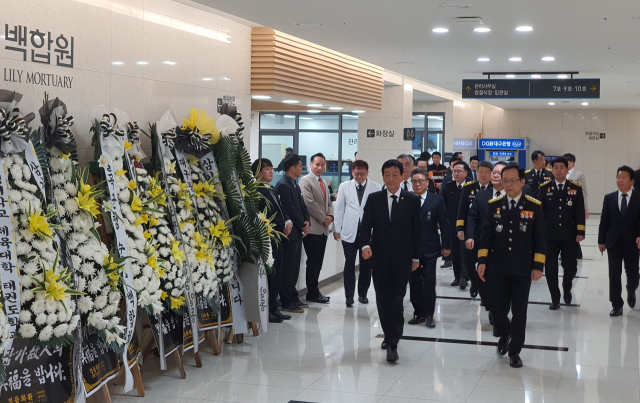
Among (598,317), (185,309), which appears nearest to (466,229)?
(598,317)

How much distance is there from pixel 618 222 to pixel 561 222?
612 mm

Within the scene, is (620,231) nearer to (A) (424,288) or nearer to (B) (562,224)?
A: (B) (562,224)

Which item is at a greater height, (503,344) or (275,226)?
(275,226)

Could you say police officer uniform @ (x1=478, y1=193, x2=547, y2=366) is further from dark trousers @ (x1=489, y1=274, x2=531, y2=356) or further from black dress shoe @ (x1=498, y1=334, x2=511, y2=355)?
black dress shoe @ (x1=498, y1=334, x2=511, y2=355)

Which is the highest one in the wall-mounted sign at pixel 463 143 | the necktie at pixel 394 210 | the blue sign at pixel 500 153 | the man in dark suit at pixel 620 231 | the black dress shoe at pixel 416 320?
the wall-mounted sign at pixel 463 143

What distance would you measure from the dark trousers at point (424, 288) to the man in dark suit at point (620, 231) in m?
2.08

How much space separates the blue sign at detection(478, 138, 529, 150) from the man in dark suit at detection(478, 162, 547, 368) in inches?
693

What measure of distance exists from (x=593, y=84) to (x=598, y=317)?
608 centimetres

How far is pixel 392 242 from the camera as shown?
581cm

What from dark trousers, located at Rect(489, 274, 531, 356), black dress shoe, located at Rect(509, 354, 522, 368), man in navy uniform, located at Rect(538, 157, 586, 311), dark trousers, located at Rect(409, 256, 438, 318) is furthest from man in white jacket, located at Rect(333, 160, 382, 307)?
black dress shoe, located at Rect(509, 354, 522, 368)

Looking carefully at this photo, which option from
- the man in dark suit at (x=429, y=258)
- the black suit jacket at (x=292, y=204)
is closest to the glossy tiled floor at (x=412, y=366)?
the man in dark suit at (x=429, y=258)

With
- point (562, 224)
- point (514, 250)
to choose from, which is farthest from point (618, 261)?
point (514, 250)

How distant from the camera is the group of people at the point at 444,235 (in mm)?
5746

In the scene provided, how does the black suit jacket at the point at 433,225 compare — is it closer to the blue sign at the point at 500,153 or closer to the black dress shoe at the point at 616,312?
the black dress shoe at the point at 616,312
